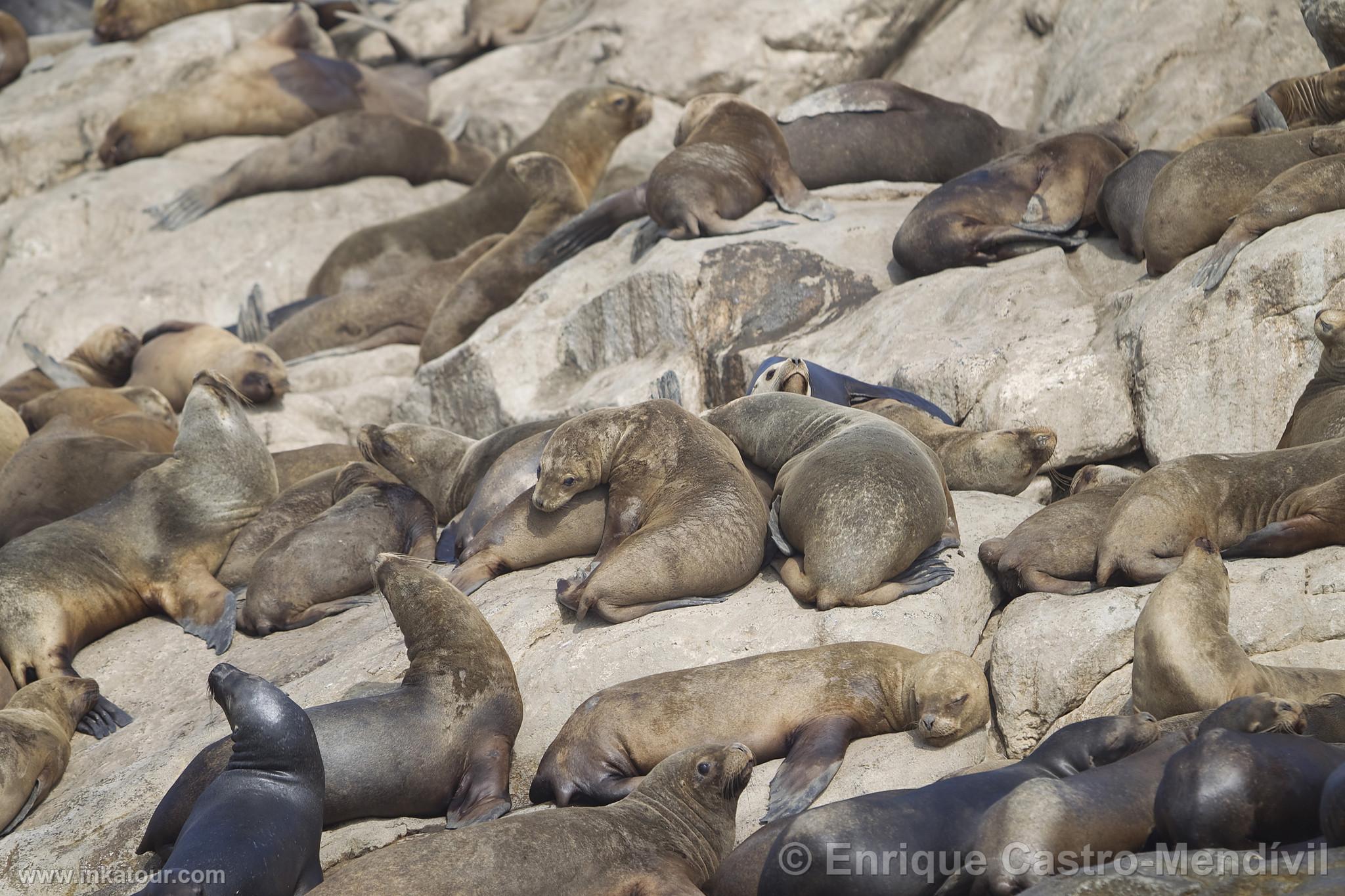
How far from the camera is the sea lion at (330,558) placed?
7.43 metres

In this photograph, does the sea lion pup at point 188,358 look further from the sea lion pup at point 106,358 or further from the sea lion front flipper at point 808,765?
the sea lion front flipper at point 808,765

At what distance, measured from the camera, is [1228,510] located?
228 inches

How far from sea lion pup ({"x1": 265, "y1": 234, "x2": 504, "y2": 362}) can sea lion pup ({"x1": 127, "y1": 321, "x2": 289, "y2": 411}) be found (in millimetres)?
299

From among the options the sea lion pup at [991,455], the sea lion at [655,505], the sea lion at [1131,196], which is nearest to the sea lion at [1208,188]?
the sea lion at [1131,196]

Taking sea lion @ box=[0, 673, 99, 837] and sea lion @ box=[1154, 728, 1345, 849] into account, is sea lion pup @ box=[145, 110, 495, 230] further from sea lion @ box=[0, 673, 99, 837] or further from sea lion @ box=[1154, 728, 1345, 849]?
sea lion @ box=[1154, 728, 1345, 849]

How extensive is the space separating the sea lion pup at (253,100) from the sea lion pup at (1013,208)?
8.68 metres

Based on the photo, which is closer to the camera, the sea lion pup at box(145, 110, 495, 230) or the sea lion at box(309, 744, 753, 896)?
the sea lion at box(309, 744, 753, 896)

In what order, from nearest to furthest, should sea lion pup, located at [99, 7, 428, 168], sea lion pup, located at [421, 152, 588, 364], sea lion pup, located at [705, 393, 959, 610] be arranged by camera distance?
sea lion pup, located at [705, 393, 959, 610] → sea lion pup, located at [421, 152, 588, 364] → sea lion pup, located at [99, 7, 428, 168]

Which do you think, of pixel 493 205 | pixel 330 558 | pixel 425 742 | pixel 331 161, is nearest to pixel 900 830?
pixel 425 742

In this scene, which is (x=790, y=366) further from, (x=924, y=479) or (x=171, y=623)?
(x=171, y=623)

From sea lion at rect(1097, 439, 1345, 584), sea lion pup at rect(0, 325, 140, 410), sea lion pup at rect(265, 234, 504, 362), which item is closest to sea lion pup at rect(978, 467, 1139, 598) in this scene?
sea lion at rect(1097, 439, 1345, 584)

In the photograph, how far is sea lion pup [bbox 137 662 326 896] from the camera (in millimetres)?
4105

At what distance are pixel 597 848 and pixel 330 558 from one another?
3.56 meters

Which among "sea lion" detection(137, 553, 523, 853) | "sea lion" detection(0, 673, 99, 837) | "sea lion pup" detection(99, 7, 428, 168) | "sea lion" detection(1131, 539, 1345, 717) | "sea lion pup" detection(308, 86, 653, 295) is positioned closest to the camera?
"sea lion" detection(1131, 539, 1345, 717)
